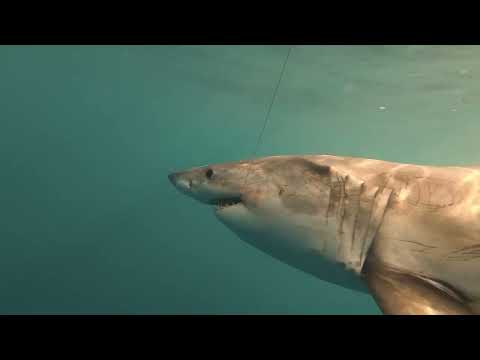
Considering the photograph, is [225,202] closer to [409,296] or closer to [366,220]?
[366,220]

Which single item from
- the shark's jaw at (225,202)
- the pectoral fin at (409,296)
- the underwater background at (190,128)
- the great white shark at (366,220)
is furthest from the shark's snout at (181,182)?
the underwater background at (190,128)

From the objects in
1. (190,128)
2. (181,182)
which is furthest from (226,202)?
(190,128)

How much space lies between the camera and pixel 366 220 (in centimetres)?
275

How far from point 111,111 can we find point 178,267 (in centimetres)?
3115

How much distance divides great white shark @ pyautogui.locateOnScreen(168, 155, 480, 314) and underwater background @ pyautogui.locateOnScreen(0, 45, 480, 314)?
1647 cm

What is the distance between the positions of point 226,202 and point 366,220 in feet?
→ 3.68

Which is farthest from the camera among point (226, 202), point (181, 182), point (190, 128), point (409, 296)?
point (190, 128)

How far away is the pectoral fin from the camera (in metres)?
2.05

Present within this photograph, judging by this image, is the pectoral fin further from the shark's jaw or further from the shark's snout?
the shark's snout

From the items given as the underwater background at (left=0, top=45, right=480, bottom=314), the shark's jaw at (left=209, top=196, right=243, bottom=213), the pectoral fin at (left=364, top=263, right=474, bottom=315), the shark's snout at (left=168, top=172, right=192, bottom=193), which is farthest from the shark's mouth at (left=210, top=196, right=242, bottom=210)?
the underwater background at (left=0, top=45, right=480, bottom=314)

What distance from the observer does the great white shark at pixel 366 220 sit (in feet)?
7.53

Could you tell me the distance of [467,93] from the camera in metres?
22.8
